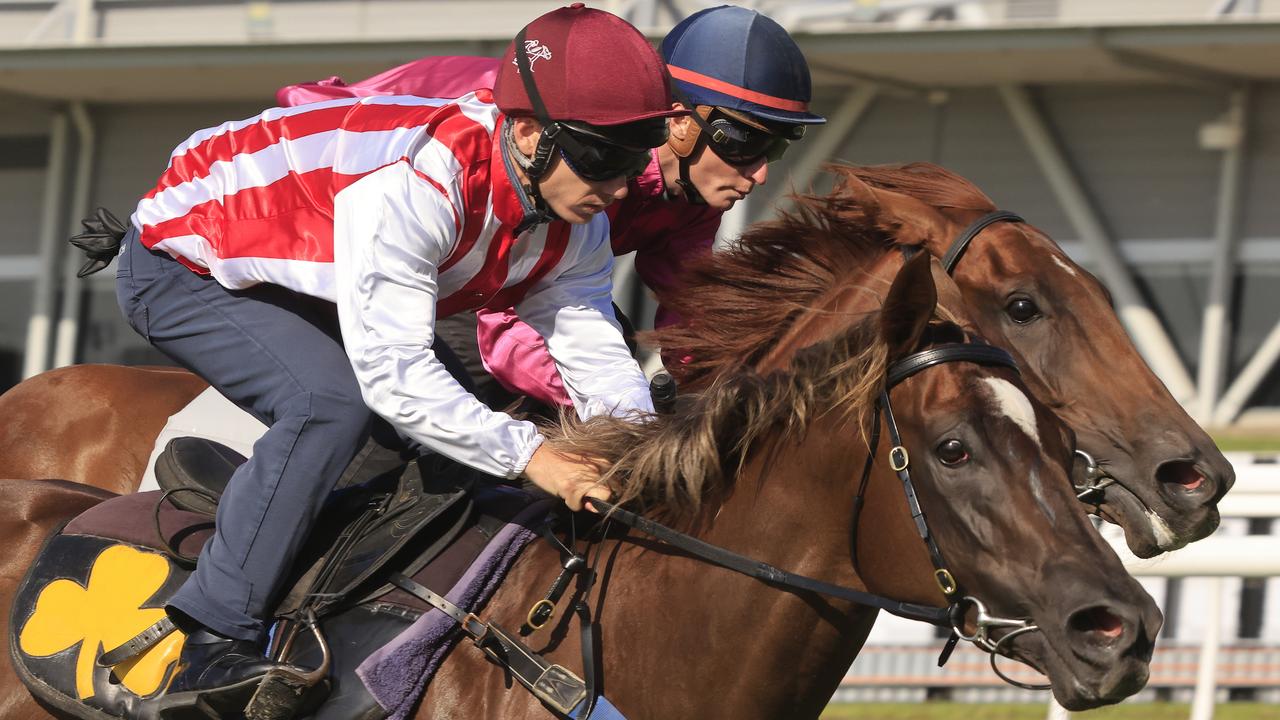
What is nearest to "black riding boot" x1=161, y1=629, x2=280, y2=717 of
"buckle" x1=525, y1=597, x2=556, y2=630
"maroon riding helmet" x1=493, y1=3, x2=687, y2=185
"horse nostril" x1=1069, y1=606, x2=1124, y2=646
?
"buckle" x1=525, y1=597, x2=556, y2=630

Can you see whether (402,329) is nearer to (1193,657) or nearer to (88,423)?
(88,423)

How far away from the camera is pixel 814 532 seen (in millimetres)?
2543

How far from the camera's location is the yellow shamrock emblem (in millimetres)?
2785

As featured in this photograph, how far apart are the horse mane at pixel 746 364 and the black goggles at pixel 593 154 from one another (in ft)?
1.26

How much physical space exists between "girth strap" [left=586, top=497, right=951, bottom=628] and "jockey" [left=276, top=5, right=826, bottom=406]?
2.97ft

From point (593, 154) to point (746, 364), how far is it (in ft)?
1.59

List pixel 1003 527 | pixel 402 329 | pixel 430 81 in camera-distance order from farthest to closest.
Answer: pixel 430 81
pixel 402 329
pixel 1003 527

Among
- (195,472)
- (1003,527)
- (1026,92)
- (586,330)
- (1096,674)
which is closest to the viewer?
(1096,674)

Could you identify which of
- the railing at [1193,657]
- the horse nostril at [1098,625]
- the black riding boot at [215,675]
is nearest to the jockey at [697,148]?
the black riding boot at [215,675]

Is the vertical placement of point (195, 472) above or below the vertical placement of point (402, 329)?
below

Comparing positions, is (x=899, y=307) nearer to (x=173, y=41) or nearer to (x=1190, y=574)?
(x=1190, y=574)

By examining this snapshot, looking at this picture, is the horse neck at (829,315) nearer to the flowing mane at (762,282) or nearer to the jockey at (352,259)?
the flowing mane at (762,282)

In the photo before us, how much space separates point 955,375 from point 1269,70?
7783 mm

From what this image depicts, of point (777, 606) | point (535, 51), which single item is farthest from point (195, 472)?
point (777, 606)
